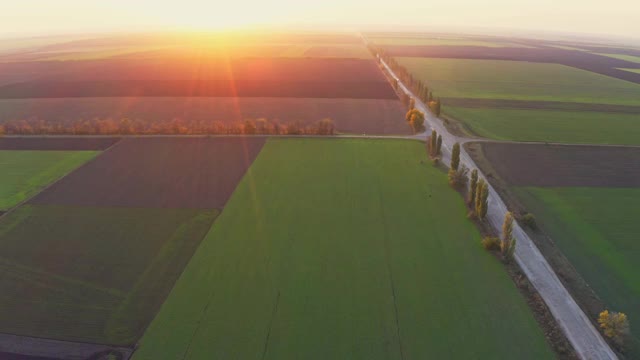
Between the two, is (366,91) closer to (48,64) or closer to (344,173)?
(344,173)

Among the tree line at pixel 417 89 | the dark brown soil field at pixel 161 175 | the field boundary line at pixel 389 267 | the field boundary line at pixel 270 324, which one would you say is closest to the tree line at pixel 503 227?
the field boundary line at pixel 389 267

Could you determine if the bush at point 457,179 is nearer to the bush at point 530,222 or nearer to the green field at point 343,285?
the green field at point 343,285

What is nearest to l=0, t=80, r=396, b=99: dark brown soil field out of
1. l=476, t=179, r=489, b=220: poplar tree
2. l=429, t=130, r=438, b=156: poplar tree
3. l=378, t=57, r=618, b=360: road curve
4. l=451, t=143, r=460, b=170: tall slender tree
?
l=429, t=130, r=438, b=156: poplar tree

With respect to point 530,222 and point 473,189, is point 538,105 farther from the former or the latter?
point 530,222

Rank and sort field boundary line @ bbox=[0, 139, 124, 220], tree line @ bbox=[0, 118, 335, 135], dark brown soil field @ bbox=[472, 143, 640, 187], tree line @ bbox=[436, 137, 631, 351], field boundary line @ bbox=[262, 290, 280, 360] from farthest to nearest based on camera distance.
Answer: tree line @ bbox=[0, 118, 335, 135]
dark brown soil field @ bbox=[472, 143, 640, 187]
field boundary line @ bbox=[0, 139, 124, 220]
tree line @ bbox=[436, 137, 631, 351]
field boundary line @ bbox=[262, 290, 280, 360]

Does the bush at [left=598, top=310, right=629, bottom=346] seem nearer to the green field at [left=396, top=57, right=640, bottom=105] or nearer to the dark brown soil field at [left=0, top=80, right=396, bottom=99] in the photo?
the dark brown soil field at [left=0, top=80, right=396, bottom=99]

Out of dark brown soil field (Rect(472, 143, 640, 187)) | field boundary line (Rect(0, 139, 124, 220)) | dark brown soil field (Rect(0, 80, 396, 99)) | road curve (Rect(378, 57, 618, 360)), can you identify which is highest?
dark brown soil field (Rect(0, 80, 396, 99))
